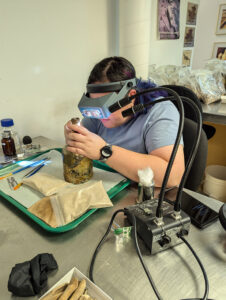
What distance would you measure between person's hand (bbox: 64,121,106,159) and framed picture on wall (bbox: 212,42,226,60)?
10.3ft

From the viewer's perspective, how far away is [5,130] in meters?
1.11

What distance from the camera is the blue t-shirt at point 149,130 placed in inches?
30.9

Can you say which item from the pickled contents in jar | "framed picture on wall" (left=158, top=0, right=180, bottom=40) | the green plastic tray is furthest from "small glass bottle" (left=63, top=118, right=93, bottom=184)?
"framed picture on wall" (left=158, top=0, right=180, bottom=40)

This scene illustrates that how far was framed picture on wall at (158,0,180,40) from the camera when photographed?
1896mm

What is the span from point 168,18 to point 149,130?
1636mm

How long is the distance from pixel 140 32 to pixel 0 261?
4.97 feet

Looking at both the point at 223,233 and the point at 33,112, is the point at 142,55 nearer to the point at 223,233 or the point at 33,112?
the point at 33,112

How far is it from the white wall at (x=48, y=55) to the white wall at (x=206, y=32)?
2213 mm

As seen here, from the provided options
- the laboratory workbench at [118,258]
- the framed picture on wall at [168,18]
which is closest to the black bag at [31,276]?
the laboratory workbench at [118,258]

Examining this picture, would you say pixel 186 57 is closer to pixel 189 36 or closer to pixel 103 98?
pixel 189 36

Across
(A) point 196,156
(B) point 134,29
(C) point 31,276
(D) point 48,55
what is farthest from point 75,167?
(B) point 134,29

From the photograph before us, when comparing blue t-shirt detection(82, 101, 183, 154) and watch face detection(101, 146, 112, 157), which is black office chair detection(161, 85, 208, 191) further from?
watch face detection(101, 146, 112, 157)

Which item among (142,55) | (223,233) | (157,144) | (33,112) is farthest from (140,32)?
(223,233)

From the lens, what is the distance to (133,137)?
0.95 m
